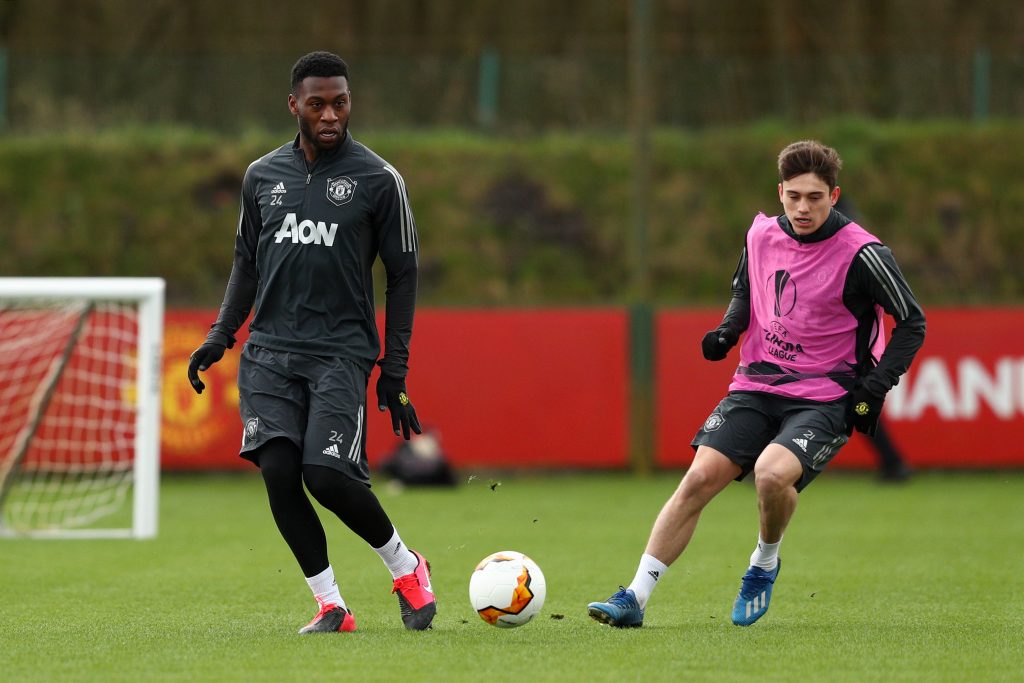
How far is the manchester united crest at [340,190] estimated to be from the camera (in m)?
6.05

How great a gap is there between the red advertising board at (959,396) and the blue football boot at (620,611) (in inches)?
345

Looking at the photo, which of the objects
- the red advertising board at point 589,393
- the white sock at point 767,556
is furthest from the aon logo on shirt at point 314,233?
the red advertising board at point 589,393

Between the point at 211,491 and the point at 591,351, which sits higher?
the point at 591,351

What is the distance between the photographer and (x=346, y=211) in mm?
6047

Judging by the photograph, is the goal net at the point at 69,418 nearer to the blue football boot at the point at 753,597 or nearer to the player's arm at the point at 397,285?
the player's arm at the point at 397,285

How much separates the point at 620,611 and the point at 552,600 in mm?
1092

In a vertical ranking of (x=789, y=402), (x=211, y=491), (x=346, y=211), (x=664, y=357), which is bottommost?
(x=211, y=491)

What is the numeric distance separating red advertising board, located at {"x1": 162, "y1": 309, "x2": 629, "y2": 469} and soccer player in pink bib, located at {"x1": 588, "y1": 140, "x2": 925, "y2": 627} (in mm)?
8452

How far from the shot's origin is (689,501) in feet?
20.6

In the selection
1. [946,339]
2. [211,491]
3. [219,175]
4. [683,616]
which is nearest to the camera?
[683,616]

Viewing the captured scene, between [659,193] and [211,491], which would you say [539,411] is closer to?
[211,491]

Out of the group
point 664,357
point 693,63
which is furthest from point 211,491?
point 693,63

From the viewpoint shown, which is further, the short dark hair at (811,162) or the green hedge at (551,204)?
the green hedge at (551,204)

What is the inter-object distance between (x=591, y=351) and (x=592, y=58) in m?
8.51
